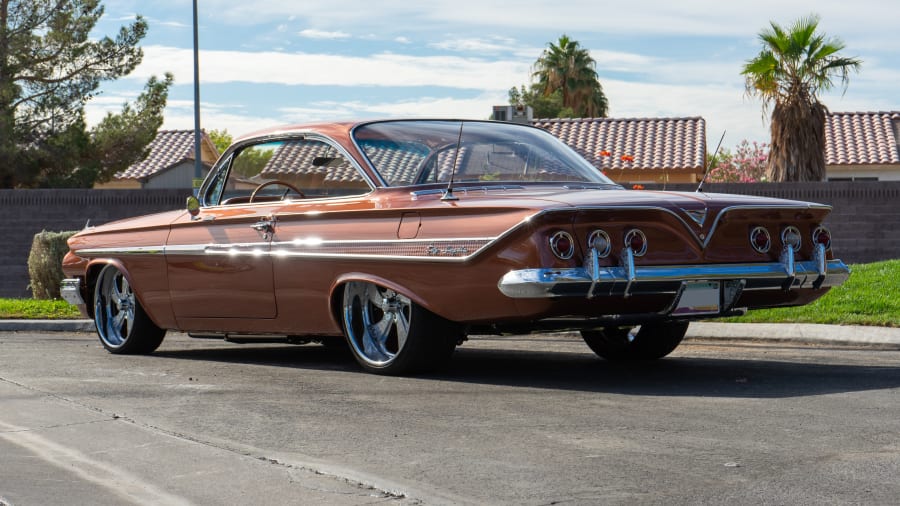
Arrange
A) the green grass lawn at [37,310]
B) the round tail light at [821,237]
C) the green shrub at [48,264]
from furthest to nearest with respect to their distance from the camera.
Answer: the green shrub at [48,264], the green grass lawn at [37,310], the round tail light at [821,237]

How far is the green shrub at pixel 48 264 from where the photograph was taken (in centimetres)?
1875

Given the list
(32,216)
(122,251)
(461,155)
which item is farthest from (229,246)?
(32,216)

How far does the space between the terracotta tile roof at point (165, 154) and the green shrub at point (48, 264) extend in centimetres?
3033

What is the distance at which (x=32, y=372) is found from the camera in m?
Result: 8.80

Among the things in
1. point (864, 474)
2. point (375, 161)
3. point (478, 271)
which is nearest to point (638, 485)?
point (864, 474)

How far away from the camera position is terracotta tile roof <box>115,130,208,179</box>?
50375 millimetres

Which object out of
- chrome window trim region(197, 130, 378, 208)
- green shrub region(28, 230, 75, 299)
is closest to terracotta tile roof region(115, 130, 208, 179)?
green shrub region(28, 230, 75, 299)

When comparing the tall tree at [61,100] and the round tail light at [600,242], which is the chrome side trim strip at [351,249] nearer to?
the round tail light at [600,242]

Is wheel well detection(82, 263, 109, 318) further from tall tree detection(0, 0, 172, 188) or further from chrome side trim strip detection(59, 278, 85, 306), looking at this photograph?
tall tree detection(0, 0, 172, 188)

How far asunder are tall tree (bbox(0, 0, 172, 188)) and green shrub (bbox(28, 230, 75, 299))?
A: 34.9 feet

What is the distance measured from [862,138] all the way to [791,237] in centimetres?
3737

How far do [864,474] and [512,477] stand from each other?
4.35 feet

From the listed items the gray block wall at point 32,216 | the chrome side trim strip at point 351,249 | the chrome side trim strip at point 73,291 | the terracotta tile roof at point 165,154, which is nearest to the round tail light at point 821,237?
the chrome side trim strip at point 351,249

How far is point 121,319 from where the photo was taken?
10.3 m
